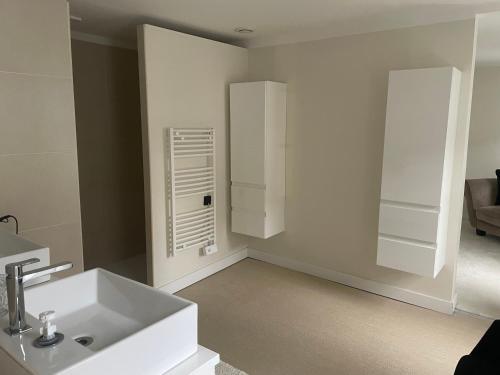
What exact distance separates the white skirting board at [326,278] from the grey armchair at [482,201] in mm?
2065

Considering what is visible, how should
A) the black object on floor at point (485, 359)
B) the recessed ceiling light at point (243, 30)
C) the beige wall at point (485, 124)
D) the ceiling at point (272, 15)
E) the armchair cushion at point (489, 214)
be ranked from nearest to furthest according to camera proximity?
1. the black object on floor at point (485, 359)
2. the ceiling at point (272, 15)
3. the recessed ceiling light at point (243, 30)
4. the armchair cushion at point (489, 214)
5. the beige wall at point (485, 124)

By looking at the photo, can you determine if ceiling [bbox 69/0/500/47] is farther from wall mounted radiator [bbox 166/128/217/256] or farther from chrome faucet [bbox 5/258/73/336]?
chrome faucet [bbox 5/258/73/336]

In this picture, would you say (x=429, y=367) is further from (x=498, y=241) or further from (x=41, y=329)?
(x=498, y=241)

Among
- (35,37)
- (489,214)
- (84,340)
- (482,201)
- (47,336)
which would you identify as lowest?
(489,214)

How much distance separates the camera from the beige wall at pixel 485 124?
5.39 meters

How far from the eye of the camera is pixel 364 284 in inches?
140

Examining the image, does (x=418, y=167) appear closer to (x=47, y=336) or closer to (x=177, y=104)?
(x=177, y=104)

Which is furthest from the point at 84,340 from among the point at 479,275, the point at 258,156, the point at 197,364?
the point at 479,275

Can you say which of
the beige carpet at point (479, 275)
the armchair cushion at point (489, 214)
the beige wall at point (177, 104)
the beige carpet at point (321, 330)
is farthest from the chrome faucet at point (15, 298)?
the armchair cushion at point (489, 214)

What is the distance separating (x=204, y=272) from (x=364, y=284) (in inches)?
60.6

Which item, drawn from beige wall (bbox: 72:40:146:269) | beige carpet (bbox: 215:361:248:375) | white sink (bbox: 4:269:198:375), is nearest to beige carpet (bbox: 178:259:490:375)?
beige carpet (bbox: 215:361:248:375)

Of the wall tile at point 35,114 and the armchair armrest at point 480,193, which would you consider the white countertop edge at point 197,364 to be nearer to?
the wall tile at point 35,114

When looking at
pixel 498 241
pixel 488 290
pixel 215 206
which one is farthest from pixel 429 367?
pixel 498 241

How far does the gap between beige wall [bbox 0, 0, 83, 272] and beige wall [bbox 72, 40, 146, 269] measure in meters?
1.13
